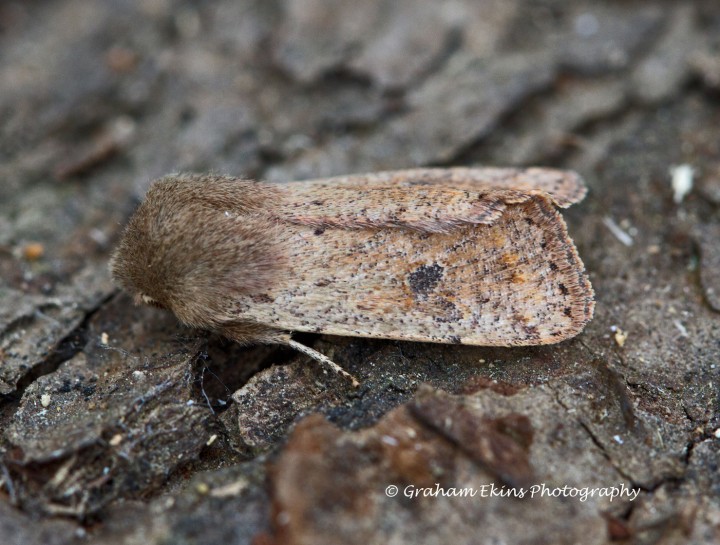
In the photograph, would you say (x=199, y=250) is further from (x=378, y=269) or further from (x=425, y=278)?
(x=425, y=278)

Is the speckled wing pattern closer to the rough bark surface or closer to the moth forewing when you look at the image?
the moth forewing

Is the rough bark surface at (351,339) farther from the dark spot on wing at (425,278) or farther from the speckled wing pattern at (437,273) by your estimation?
the dark spot on wing at (425,278)

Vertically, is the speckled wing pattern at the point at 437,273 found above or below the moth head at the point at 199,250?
below

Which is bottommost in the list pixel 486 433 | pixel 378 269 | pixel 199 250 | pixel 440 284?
pixel 486 433

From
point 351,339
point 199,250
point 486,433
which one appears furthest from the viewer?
point 351,339

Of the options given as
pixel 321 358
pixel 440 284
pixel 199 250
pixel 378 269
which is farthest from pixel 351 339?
pixel 199 250

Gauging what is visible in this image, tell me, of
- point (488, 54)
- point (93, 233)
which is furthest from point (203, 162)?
point (488, 54)

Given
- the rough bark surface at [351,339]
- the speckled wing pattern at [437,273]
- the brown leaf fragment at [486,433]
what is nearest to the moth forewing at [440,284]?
the speckled wing pattern at [437,273]

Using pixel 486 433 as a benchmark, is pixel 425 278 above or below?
above
